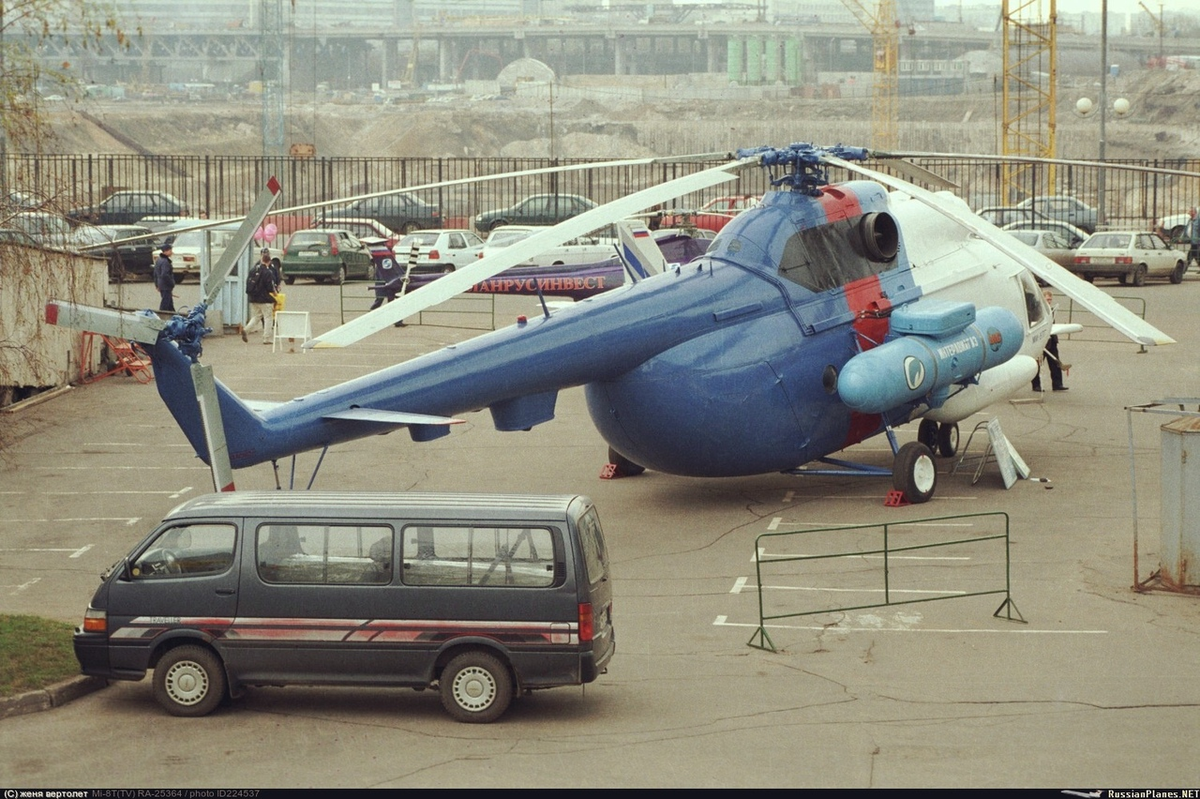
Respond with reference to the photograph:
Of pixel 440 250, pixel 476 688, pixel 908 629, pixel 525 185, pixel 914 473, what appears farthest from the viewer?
pixel 525 185

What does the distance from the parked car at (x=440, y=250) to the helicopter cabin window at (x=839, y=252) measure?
22931 millimetres

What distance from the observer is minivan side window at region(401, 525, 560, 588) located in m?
12.1

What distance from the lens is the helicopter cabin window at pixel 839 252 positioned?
64.7 ft

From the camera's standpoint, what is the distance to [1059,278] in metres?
15.8

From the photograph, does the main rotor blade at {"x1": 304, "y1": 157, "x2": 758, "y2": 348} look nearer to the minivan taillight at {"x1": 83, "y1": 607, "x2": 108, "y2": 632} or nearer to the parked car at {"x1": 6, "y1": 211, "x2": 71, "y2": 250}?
the parked car at {"x1": 6, "y1": 211, "x2": 71, "y2": 250}

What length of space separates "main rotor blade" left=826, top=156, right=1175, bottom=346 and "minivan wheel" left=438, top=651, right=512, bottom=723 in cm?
648

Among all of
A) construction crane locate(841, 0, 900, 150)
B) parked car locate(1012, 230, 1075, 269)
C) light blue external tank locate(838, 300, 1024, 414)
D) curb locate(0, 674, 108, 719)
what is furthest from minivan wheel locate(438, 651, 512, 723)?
construction crane locate(841, 0, 900, 150)

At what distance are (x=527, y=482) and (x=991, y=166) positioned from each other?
3100 inches

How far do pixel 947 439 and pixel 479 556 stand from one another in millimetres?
11780

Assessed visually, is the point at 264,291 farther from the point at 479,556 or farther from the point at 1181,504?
the point at 479,556

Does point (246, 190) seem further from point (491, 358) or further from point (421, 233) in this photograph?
point (491, 358)

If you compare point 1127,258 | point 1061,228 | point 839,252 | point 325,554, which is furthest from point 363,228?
point 325,554

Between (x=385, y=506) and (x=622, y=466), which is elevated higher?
(x=385, y=506)

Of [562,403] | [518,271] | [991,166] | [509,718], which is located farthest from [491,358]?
[991,166]
